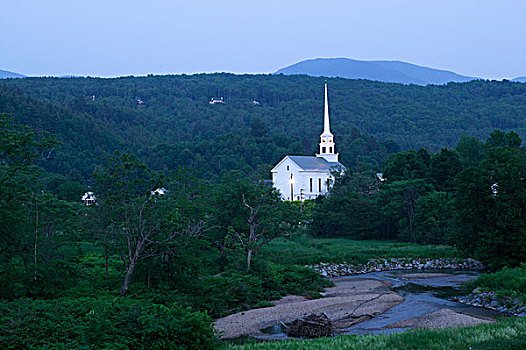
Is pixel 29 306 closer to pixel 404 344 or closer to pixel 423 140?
pixel 404 344

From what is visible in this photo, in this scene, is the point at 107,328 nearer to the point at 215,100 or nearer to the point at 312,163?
the point at 312,163

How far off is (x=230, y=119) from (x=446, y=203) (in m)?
123

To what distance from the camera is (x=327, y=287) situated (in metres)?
35.7

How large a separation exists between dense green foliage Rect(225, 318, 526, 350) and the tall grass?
928 inches

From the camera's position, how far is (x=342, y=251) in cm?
4734

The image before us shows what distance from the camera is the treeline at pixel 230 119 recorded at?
10888cm

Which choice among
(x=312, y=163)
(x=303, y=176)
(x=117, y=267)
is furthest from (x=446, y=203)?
(x=312, y=163)

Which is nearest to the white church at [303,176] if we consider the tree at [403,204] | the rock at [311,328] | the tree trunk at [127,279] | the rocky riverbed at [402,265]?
the tree at [403,204]

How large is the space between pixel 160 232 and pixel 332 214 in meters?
36.6

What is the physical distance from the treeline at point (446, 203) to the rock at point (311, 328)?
1754cm

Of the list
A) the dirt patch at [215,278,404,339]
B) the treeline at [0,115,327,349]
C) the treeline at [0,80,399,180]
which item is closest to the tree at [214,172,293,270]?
the treeline at [0,115,327,349]

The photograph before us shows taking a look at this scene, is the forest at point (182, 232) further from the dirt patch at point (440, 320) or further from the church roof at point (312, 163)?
the church roof at point (312, 163)

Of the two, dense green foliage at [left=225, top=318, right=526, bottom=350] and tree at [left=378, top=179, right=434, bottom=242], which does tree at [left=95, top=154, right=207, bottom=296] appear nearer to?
dense green foliage at [left=225, top=318, right=526, bottom=350]

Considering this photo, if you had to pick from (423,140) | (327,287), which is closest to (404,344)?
(327,287)
